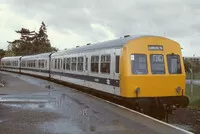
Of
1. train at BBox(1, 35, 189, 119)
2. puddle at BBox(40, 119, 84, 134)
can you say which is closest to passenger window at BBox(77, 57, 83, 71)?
train at BBox(1, 35, 189, 119)

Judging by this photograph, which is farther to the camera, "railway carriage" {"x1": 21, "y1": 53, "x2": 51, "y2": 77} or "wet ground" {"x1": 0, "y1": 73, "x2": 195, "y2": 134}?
"railway carriage" {"x1": 21, "y1": 53, "x2": 51, "y2": 77}

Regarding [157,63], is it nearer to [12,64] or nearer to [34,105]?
[34,105]

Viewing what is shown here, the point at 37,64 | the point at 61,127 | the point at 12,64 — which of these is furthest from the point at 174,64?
the point at 12,64

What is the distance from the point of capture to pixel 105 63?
17.7 meters

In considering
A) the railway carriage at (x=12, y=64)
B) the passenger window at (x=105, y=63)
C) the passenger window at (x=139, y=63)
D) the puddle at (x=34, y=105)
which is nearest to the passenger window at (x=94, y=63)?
the passenger window at (x=105, y=63)

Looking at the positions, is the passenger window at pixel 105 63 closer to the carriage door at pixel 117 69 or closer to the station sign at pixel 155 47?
the carriage door at pixel 117 69

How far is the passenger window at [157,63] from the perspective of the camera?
15.5m

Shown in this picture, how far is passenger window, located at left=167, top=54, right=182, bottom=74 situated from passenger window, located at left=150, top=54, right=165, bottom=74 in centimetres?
30

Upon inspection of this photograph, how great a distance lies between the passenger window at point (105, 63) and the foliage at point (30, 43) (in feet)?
315

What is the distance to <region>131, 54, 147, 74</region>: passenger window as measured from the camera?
1513 cm

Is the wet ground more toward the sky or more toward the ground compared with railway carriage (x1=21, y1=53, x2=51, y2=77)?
more toward the ground

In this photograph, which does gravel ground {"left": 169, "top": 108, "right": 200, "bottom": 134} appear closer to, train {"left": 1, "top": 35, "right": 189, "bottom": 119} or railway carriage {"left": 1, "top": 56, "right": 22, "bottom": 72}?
train {"left": 1, "top": 35, "right": 189, "bottom": 119}

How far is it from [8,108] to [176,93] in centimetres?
640

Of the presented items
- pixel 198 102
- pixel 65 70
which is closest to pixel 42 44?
pixel 65 70
